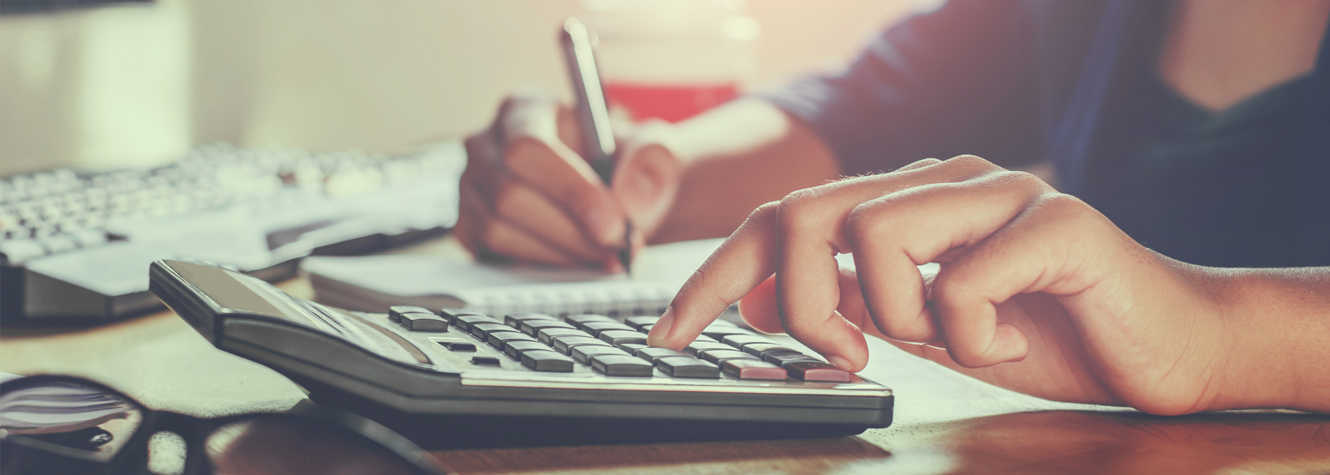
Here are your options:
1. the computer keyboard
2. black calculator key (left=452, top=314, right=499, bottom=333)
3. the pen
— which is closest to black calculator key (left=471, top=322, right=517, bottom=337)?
black calculator key (left=452, top=314, right=499, bottom=333)

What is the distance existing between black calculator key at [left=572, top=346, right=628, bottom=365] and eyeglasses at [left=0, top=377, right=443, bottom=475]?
69 mm

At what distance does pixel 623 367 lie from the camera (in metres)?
0.25

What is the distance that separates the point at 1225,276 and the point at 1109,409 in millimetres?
62

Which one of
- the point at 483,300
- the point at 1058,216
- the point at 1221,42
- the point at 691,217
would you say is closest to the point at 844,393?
the point at 1058,216

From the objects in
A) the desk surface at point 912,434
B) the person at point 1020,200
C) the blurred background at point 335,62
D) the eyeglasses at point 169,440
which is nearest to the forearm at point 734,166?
the person at point 1020,200

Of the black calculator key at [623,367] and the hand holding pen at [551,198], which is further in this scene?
the hand holding pen at [551,198]

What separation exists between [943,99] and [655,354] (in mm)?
656

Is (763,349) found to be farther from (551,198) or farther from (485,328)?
(551,198)

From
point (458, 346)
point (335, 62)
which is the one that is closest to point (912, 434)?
point (458, 346)

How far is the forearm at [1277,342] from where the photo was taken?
30cm

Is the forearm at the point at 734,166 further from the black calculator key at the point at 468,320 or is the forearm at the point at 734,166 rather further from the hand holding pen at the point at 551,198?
the black calculator key at the point at 468,320

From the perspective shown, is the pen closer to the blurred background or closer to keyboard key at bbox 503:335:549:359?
the blurred background

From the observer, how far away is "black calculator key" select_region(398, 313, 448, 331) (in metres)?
0.30

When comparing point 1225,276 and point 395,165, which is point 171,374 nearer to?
point 1225,276
